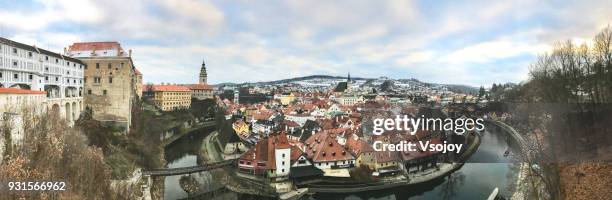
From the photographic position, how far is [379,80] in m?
44.4

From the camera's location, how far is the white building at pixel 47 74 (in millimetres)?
10953

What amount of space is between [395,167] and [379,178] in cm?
101

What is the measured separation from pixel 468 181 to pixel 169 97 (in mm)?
24385

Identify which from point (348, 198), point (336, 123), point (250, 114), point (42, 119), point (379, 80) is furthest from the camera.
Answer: point (379, 80)

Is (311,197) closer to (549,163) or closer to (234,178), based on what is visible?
(234,178)

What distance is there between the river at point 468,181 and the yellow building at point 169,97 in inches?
562

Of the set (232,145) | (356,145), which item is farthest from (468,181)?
(232,145)

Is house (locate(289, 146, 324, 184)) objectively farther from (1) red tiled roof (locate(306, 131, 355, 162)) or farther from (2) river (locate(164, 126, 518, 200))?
(2) river (locate(164, 126, 518, 200))

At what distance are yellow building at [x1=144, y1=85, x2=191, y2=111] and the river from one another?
1427 centimetres

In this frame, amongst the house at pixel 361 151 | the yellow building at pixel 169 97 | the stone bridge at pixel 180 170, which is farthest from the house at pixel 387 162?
the yellow building at pixel 169 97

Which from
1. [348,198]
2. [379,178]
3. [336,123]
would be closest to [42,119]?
[348,198]

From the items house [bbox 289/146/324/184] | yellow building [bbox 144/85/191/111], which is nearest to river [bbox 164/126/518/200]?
house [bbox 289/146/324/184]

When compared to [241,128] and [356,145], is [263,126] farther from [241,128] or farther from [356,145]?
[356,145]

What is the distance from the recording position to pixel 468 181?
14531mm
